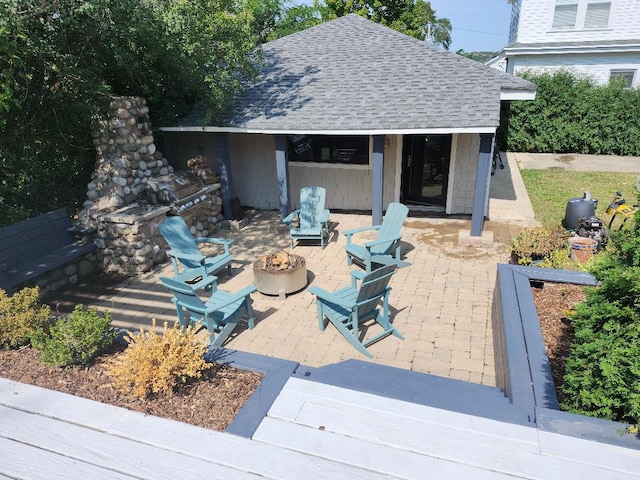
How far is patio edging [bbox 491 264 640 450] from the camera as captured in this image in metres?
2.27

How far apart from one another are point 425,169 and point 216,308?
6675 mm

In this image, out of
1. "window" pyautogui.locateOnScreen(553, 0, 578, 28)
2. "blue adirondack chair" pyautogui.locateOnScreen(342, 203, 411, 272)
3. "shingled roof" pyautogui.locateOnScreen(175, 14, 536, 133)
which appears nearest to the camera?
"blue adirondack chair" pyautogui.locateOnScreen(342, 203, 411, 272)

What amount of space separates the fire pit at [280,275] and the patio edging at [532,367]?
2.73 meters

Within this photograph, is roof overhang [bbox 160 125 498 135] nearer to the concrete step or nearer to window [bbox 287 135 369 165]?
window [bbox 287 135 369 165]

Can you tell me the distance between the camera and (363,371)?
337cm

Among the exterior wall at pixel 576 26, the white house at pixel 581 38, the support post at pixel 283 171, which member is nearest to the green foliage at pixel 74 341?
the support post at pixel 283 171

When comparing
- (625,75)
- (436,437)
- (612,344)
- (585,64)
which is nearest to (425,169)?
(612,344)

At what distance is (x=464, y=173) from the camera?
9281 mm

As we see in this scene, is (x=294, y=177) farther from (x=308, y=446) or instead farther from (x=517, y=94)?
(x=308, y=446)

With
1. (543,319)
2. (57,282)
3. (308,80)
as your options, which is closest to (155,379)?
(543,319)

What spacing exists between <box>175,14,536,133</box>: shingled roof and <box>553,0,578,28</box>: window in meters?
8.93

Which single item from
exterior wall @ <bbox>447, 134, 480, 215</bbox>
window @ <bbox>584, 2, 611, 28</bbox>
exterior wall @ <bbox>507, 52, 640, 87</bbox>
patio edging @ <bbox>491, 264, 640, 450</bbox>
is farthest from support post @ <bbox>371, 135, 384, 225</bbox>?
window @ <bbox>584, 2, 611, 28</bbox>

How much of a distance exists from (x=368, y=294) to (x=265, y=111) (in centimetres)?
569

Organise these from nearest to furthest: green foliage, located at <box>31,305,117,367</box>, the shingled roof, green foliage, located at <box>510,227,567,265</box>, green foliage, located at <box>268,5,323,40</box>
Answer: green foliage, located at <box>31,305,117,367</box> → green foliage, located at <box>510,227,567,265</box> → the shingled roof → green foliage, located at <box>268,5,323,40</box>
